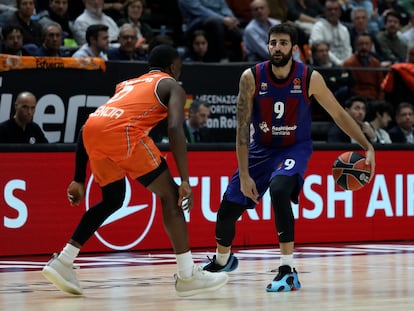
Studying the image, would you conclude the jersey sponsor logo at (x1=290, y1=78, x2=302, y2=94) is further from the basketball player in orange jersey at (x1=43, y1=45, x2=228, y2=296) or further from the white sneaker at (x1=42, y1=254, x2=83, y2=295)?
the white sneaker at (x1=42, y1=254, x2=83, y2=295)

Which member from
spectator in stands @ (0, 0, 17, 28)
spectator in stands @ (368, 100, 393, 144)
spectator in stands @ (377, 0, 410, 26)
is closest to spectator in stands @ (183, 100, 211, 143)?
spectator in stands @ (368, 100, 393, 144)

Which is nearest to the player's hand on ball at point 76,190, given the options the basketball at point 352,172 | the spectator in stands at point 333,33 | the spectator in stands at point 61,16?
the basketball at point 352,172

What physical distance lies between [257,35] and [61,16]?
2947 mm

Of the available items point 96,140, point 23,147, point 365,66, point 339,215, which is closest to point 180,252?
point 96,140

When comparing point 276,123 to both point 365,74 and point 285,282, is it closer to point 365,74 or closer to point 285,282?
point 285,282

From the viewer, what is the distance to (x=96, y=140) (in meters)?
7.19

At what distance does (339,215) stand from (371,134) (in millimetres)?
A: 1377

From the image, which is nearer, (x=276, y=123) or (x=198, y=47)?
(x=276, y=123)

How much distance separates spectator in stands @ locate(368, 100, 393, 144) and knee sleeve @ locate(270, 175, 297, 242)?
6.04 meters

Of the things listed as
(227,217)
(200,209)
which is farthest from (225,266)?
(200,209)

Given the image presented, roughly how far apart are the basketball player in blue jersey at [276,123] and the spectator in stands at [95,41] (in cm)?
510

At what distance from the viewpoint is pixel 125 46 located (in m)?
13.2

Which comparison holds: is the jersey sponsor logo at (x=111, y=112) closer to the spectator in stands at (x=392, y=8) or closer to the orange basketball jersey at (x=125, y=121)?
the orange basketball jersey at (x=125, y=121)

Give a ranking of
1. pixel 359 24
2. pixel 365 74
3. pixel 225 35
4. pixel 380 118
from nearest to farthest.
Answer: pixel 380 118 < pixel 365 74 < pixel 225 35 < pixel 359 24
